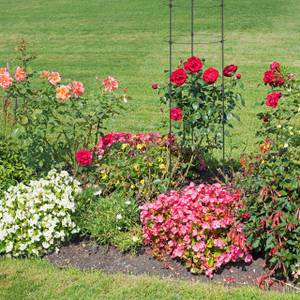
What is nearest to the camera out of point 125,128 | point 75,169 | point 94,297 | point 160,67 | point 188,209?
point 94,297

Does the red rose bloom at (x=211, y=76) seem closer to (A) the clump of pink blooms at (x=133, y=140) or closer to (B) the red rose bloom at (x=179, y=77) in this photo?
(B) the red rose bloom at (x=179, y=77)

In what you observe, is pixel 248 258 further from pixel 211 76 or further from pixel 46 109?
pixel 46 109

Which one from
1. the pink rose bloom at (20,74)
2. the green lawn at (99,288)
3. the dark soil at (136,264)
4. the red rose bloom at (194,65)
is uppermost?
the red rose bloom at (194,65)

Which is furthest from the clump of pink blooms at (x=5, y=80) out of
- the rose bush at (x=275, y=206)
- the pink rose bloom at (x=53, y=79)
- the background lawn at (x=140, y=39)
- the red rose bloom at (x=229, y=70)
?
the background lawn at (x=140, y=39)

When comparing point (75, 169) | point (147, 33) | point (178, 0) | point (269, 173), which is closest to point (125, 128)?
point (75, 169)

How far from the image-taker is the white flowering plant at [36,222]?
4.81 meters

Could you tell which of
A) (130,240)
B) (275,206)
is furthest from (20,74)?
(275,206)

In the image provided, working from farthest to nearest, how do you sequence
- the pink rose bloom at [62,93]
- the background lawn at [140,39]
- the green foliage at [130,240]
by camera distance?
the background lawn at [140,39] < the pink rose bloom at [62,93] < the green foliage at [130,240]

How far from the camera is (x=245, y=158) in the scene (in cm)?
502

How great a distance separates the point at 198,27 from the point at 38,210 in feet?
50.5

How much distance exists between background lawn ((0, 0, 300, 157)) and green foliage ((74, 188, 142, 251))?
2.44 metres

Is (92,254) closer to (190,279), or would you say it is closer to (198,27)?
(190,279)

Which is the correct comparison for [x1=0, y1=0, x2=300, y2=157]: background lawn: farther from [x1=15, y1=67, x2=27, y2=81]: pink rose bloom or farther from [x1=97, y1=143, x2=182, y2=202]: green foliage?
[x1=15, y1=67, x2=27, y2=81]: pink rose bloom

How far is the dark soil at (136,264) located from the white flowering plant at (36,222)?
132mm
